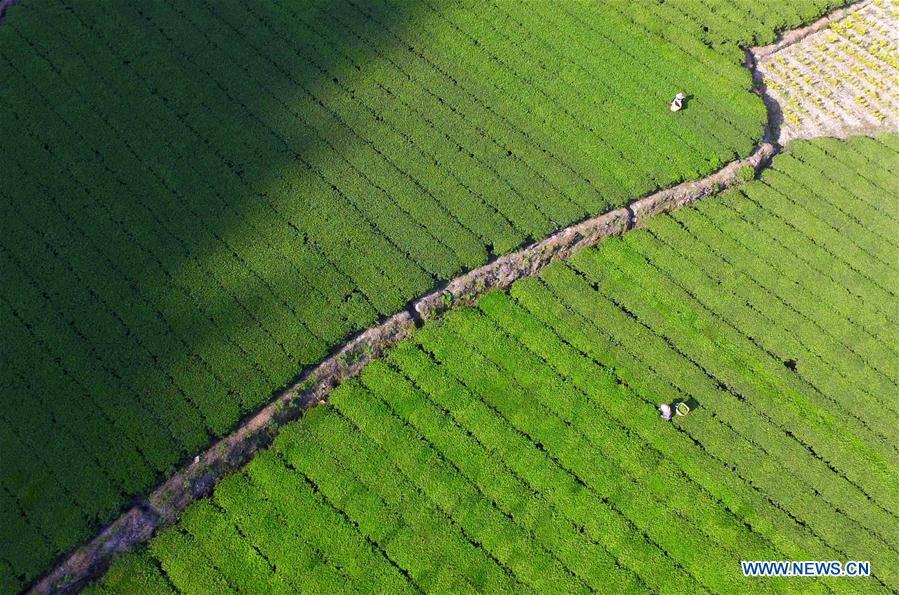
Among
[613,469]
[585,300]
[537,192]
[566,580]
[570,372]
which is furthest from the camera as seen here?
[537,192]

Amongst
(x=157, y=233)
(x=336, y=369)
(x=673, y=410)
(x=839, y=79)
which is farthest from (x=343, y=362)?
(x=839, y=79)

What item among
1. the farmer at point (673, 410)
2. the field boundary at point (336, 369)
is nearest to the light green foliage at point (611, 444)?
the farmer at point (673, 410)

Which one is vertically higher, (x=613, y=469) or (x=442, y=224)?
(x=442, y=224)

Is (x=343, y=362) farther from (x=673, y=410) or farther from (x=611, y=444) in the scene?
(x=673, y=410)

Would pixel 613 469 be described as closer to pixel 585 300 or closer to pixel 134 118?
pixel 585 300

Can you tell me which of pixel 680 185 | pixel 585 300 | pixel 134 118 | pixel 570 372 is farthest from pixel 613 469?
pixel 134 118

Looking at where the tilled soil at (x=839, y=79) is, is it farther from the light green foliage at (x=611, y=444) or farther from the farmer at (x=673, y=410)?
the farmer at (x=673, y=410)

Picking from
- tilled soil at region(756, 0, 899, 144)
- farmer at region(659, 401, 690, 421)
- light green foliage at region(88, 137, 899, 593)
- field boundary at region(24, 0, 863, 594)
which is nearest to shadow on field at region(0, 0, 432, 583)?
field boundary at region(24, 0, 863, 594)

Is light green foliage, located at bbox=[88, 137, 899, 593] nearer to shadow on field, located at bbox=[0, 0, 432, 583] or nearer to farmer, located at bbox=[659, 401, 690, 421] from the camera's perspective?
farmer, located at bbox=[659, 401, 690, 421]
